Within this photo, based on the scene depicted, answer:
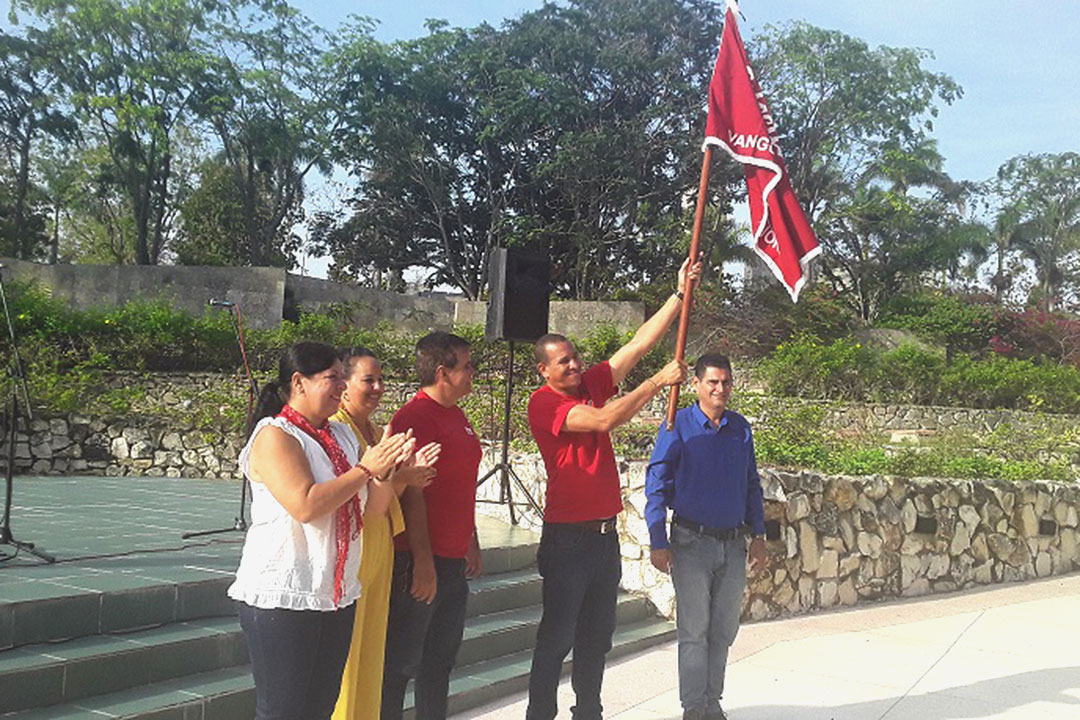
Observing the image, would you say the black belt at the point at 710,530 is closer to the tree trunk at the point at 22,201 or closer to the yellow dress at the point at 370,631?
the yellow dress at the point at 370,631

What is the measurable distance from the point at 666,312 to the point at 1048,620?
4.52 metres

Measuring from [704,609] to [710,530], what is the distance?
→ 33cm

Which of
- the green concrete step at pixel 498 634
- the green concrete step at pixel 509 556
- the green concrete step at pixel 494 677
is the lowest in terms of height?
the green concrete step at pixel 494 677

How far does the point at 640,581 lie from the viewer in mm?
7016

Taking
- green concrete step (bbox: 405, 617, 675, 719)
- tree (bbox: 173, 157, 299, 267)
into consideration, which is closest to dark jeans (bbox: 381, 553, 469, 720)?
green concrete step (bbox: 405, 617, 675, 719)

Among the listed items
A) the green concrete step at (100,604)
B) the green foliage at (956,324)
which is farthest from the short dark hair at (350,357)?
the green foliage at (956,324)

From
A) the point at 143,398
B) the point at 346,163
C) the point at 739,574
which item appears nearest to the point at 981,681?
the point at 739,574

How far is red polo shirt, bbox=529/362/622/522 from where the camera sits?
13.1 ft

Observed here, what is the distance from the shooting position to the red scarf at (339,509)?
9.39 ft

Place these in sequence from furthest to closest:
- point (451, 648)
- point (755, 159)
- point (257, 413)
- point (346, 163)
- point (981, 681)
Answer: point (346, 163), point (981, 681), point (755, 159), point (451, 648), point (257, 413)

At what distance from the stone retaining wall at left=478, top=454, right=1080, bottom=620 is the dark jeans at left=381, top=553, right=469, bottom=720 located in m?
3.42

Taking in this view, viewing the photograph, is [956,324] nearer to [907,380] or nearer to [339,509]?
[907,380]

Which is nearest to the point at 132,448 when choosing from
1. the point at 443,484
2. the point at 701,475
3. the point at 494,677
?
the point at 494,677

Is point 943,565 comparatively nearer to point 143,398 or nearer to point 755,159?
point 755,159
